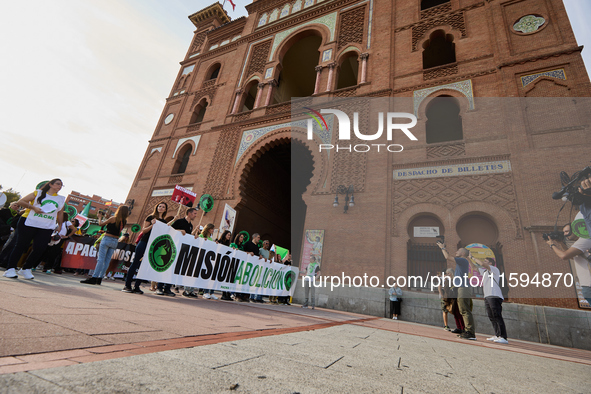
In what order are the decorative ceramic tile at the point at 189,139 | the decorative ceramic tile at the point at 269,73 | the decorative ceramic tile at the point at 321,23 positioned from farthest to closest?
the decorative ceramic tile at the point at 189,139, the decorative ceramic tile at the point at 269,73, the decorative ceramic tile at the point at 321,23

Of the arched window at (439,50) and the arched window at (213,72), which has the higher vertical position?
the arched window at (213,72)

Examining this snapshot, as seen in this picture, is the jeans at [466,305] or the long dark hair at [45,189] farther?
the jeans at [466,305]

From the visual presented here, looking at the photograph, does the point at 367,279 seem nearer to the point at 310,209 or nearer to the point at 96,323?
the point at 310,209

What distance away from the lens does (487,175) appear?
788 centimetres

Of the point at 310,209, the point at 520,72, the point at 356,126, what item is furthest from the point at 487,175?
the point at 310,209

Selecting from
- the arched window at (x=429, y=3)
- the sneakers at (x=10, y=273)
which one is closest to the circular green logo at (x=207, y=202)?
the sneakers at (x=10, y=273)

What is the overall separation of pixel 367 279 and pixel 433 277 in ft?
5.96

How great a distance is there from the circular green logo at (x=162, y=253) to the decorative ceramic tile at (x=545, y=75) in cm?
1113

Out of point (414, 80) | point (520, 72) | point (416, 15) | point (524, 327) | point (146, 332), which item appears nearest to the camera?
point (146, 332)

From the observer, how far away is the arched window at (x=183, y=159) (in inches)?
571

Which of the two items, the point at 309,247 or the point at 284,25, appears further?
the point at 284,25

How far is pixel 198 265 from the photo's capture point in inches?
186

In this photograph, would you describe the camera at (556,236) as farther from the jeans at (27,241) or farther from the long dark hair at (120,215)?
the jeans at (27,241)

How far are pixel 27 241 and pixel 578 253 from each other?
10.5 metres
